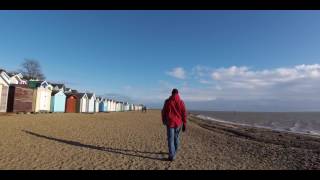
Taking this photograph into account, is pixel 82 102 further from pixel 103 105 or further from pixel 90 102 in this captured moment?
pixel 103 105

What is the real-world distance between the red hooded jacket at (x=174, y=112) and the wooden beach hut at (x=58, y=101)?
38.7 m

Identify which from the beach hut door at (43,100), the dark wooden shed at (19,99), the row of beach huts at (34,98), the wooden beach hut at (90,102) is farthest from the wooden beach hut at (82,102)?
the dark wooden shed at (19,99)

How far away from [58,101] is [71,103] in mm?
6317

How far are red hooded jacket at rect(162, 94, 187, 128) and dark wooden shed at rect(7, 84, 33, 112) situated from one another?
27954 mm

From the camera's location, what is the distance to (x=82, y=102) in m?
55.2

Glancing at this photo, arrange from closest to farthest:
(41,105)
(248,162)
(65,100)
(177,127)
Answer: (177,127) → (248,162) → (41,105) → (65,100)

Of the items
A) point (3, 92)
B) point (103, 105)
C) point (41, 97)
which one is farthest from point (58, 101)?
point (103, 105)

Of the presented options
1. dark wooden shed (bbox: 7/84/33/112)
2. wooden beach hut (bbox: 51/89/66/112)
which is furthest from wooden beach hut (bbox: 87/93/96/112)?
dark wooden shed (bbox: 7/84/33/112)

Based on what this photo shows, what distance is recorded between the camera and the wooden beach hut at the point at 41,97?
36.3 metres
